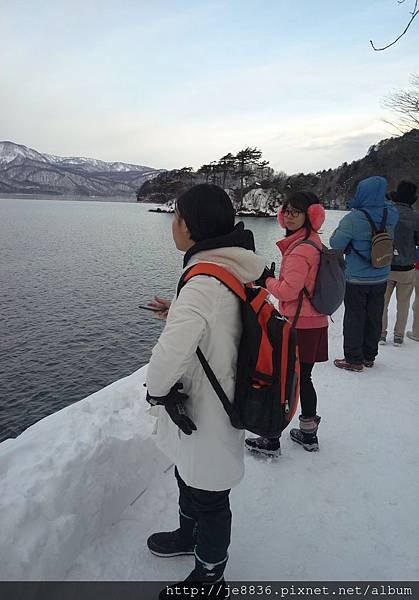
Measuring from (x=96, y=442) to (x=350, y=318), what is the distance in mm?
3302

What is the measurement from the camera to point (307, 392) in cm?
305

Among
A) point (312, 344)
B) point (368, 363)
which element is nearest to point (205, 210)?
Answer: point (312, 344)

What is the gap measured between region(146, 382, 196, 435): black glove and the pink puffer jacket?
154 centimetres

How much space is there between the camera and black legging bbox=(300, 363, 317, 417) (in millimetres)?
2992

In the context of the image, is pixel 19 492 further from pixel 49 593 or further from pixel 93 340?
pixel 93 340

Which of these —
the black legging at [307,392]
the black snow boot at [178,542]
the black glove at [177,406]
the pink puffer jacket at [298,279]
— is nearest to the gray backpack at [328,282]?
the pink puffer jacket at [298,279]

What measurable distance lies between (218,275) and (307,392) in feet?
6.06

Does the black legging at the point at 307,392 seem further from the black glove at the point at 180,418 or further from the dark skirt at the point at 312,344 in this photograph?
the black glove at the point at 180,418

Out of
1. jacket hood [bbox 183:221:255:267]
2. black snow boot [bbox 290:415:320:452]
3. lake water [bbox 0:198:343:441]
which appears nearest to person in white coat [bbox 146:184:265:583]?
jacket hood [bbox 183:221:255:267]

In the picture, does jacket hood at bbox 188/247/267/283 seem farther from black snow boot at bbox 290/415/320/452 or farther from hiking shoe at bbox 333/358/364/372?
hiking shoe at bbox 333/358/364/372

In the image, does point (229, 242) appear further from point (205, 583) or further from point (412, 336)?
point (412, 336)

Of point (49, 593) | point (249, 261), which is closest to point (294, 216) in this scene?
point (249, 261)

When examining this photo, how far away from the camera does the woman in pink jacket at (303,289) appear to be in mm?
2887

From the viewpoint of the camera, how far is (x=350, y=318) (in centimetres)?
456
